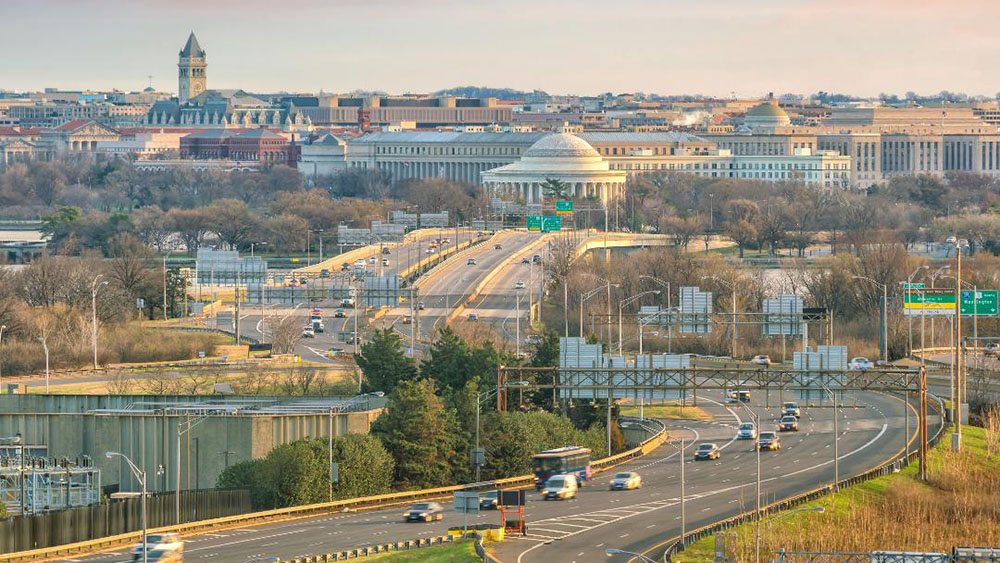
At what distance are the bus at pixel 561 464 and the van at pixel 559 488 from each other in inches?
42.4

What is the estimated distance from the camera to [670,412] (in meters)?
87.8

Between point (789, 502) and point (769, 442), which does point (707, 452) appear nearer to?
point (769, 442)

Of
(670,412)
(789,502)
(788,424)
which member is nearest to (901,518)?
(789,502)

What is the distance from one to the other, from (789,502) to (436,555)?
11.0 meters

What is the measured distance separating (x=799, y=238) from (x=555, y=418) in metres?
99.2

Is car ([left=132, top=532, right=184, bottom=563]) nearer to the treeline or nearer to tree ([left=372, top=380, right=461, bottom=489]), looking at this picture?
the treeline

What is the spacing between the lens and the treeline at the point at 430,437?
65875 millimetres

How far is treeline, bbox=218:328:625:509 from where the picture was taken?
65.9 metres

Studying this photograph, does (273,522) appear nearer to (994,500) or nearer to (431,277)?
(994,500)

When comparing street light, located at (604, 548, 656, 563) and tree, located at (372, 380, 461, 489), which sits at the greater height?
tree, located at (372, 380, 461, 489)

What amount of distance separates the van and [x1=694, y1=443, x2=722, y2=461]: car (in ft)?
30.1

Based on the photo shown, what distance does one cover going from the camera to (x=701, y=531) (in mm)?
57125

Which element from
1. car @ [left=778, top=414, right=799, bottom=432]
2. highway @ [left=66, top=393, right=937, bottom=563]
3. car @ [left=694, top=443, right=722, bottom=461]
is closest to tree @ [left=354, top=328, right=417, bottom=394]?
highway @ [left=66, top=393, right=937, bottom=563]

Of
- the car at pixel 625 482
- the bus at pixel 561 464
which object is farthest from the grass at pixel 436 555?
the car at pixel 625 482
